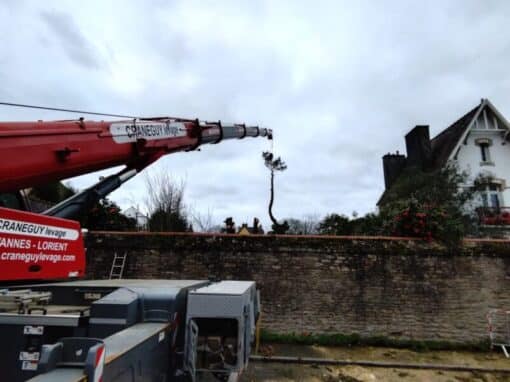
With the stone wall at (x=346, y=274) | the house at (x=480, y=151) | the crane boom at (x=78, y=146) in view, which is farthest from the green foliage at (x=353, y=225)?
the house at (x=480, y=151)

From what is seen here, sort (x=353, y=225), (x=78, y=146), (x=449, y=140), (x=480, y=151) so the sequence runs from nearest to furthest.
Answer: (x=78, y=146) < (x=353, y=225) < (x=480, y=151) < (x=449, y=140)

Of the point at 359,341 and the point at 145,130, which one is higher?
the point at 145,130

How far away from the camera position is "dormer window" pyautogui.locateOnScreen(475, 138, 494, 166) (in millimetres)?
17344

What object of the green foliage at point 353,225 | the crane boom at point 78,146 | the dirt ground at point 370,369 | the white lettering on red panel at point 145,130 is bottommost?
the dirt ground at point 370,369

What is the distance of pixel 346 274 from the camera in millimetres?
7918

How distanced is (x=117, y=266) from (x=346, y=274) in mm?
5648

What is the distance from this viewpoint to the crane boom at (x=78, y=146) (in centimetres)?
304

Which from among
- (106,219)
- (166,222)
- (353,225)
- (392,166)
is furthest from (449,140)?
(106,219)

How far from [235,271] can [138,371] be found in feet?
18.8

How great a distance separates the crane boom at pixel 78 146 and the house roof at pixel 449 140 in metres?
15.5

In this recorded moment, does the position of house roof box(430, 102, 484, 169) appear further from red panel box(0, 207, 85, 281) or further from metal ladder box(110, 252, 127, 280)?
red panel box(0, 207, 85, 281)

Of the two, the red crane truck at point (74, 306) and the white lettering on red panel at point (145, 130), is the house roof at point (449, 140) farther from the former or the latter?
the red crane truck at point (74, 306)

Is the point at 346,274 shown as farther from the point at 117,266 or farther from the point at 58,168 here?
the point at 58,168

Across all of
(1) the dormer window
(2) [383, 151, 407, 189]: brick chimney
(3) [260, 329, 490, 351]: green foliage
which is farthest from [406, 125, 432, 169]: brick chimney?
(3) [260, 329, 490, 351]: green foliage
